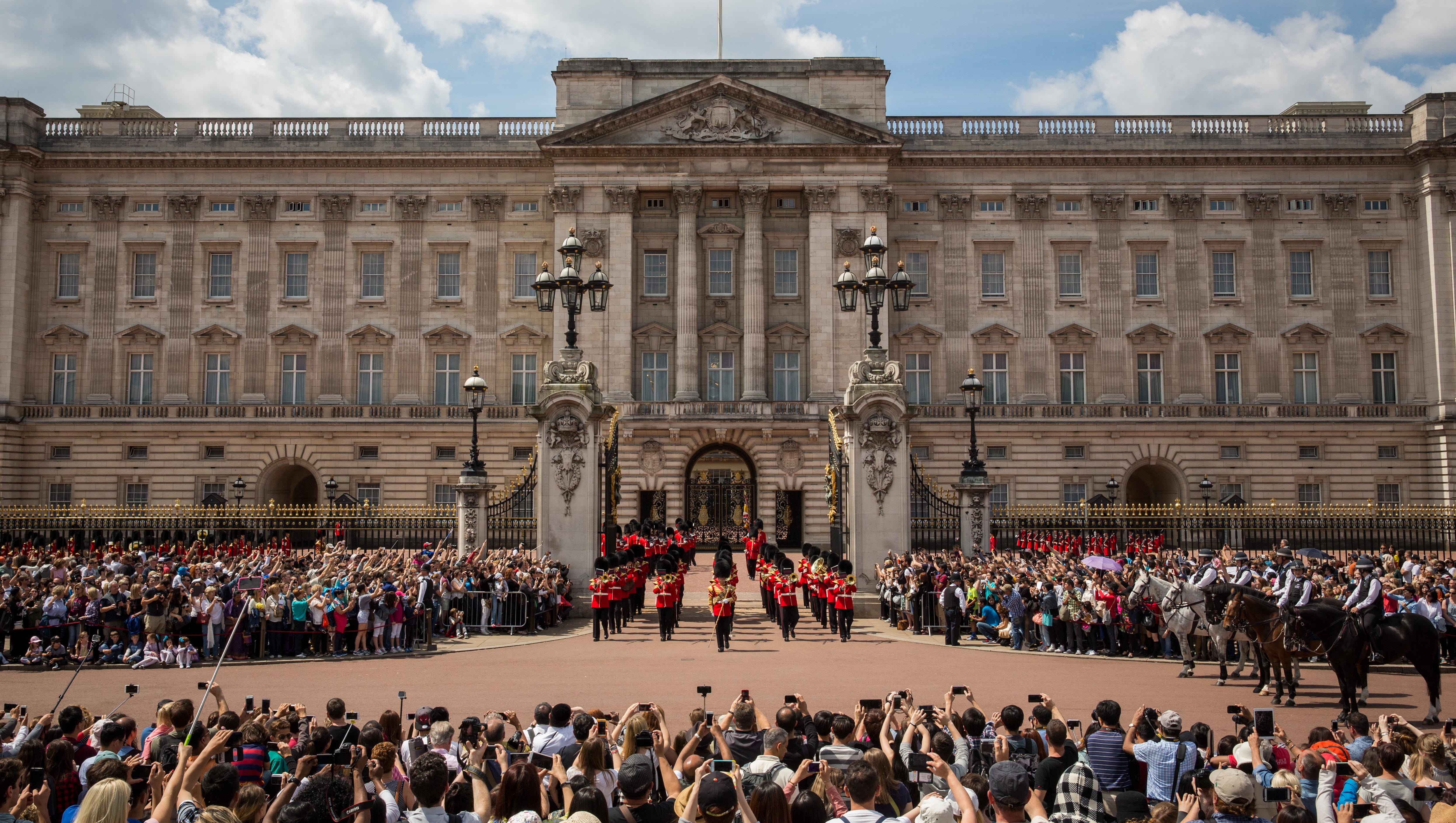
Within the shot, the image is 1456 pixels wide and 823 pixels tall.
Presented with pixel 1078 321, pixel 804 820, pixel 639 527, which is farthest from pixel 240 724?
pixel 1078 321

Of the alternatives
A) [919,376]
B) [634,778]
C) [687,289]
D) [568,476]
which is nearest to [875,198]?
[919,376]

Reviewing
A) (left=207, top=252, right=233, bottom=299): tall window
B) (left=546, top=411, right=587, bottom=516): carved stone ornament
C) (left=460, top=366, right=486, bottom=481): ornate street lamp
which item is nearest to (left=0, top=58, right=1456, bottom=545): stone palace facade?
(left=207, top=252, right=233, bottom=299): tall window

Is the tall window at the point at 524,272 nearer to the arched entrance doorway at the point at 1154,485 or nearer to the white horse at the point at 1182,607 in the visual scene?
the arched entrance doorway at the point at 1154,485

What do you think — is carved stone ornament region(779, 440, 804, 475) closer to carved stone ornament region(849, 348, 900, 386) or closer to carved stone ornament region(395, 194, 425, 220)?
carved stone ornament region(395, 194, 425, 220)

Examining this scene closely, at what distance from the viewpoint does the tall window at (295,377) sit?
49250 millimetres

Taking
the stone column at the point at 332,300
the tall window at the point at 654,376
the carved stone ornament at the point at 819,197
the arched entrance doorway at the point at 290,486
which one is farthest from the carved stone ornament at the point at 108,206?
the carved stone ornament at the point at 819,197

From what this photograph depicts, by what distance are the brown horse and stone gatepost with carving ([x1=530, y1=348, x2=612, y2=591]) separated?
505 inches

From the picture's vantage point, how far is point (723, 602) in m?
19.2

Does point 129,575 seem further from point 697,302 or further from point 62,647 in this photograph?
point 697,302

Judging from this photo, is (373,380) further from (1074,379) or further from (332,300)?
(1074,379)

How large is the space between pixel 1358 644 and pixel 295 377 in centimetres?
4527

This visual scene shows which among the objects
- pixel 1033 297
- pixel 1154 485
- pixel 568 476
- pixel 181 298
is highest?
pixel 181 298

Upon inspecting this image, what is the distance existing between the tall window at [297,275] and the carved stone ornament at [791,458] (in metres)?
23.3

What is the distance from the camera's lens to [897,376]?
22531mm
